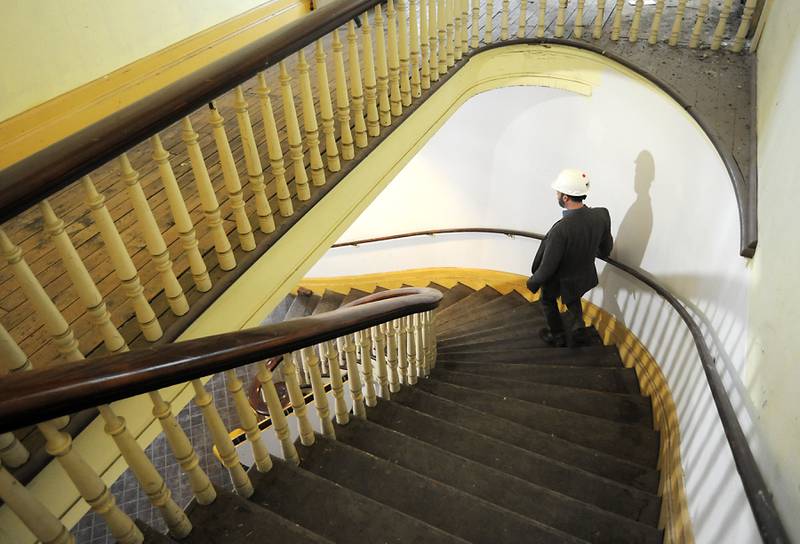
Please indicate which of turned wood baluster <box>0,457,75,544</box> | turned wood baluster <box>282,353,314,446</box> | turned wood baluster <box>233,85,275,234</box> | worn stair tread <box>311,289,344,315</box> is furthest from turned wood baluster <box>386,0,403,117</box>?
worn stair tread <box>311,289,344,315</box>

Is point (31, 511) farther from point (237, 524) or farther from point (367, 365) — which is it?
point (367, 365)

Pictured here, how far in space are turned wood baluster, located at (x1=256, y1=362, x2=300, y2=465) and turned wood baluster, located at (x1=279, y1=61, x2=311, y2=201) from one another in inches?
38.2

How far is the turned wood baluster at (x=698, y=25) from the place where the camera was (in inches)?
150

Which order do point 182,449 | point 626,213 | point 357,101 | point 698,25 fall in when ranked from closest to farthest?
point 182,449 → point 357,101 → point 698,25 → point 626,213

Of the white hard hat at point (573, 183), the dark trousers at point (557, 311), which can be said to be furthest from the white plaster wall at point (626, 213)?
the white hard hat at point (573, 183)

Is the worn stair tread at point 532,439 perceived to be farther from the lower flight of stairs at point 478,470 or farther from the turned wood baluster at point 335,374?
the turned wood baluster at point 335,374

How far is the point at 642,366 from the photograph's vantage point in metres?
4.05

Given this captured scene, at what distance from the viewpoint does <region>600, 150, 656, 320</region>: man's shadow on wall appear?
4199 mm

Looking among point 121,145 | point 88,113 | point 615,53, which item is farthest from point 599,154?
point 121,145

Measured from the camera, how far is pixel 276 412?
6.30 ft

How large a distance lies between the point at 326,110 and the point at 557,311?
8.92ft

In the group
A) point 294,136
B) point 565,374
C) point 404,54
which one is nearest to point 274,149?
point 294,136

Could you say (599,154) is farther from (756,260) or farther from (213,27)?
(213,27)

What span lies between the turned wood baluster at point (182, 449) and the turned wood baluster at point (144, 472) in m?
0.08
